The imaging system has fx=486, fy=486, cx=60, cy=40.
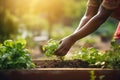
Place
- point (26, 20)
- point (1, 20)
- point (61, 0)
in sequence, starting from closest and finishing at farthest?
point (1, 20)
point (26, 20)
point (61, 0)

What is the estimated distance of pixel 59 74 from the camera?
4.00m

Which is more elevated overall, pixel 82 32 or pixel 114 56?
pixel 82 32

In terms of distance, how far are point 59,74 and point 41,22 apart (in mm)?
14626

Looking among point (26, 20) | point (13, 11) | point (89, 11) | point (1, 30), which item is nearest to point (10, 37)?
point (1, 30)

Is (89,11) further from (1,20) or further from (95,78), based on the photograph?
(1,20)

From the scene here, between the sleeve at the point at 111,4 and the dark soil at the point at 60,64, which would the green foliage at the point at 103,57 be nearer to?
the dark soil at the point at 60,64

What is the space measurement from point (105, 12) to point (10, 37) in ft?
24.7

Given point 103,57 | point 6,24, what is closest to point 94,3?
point 103,57

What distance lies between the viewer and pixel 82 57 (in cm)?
465

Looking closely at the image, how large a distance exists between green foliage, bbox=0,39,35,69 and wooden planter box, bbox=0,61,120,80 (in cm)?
9

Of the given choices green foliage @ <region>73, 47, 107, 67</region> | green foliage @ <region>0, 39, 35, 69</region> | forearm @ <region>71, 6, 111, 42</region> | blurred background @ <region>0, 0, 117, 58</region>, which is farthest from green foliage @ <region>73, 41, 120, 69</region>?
blurred background @ <region>0, 0, 117, 58</region>

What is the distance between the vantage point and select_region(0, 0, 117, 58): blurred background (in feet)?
38.8

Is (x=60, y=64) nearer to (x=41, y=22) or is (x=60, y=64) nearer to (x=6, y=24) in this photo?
(x=6, y=24)

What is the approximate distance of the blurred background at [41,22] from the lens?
11.8 metres
